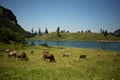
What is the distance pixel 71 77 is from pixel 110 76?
5.36 m

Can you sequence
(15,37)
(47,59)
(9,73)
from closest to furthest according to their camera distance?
(9,73)
(47,59)
(15,37)

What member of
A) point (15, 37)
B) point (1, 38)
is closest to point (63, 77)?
point (1, 38)

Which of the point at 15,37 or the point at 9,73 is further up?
the point at 15,37

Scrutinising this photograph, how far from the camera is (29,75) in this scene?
1681 centimetres

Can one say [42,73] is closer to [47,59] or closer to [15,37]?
[47,59]

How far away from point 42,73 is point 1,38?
4195 cm

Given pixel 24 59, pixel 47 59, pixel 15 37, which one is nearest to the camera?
pixel 24 59

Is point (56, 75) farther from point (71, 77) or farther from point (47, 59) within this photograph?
point (47, 59)

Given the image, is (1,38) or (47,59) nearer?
(47,59)

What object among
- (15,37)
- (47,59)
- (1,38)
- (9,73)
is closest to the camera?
(9,73)

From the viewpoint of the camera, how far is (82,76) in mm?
18047

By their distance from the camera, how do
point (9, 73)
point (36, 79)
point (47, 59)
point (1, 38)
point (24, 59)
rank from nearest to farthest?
point (36, 79) < point (9, 73) < point (24, 59) < point (47, 59) < point (1, 38)

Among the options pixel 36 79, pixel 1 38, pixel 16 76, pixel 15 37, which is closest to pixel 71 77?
pixel 36 79

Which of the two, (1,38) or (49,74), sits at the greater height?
(1,38)
